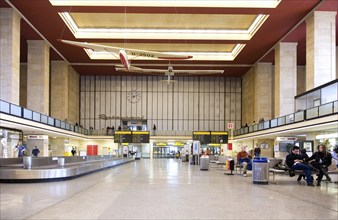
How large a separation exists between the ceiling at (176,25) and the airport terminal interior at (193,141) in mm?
98

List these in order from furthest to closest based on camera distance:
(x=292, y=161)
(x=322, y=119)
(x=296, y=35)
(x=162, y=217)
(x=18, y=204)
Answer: (x=296, y=35) → (x=322, y=119) → (x=292, y=161) → (x=18, y=204) → (x=162, y=217)

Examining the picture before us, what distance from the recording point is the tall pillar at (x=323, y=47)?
29.5 m

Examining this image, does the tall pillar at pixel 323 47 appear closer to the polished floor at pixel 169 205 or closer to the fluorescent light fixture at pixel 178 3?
the fluorescent light fixture at pixel 178 3

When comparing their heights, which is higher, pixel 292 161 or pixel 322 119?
pixel 322 119

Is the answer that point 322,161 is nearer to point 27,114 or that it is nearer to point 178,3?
point 178,3

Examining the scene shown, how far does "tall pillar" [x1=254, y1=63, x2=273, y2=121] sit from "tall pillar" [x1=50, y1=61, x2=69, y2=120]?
76.0ft

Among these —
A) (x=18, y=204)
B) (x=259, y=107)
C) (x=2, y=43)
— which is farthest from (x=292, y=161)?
(x=259, y=107)

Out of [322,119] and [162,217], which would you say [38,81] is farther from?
[162,217]

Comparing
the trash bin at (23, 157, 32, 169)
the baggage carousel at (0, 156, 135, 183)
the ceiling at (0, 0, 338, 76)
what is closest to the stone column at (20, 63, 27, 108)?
the ceiling at (0, 0, 338, 76)

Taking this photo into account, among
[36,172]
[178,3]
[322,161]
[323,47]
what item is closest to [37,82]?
[178,3]

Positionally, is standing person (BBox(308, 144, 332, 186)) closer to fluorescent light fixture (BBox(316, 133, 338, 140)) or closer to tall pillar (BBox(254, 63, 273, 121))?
fluorescent light fixture (BBox(316, 133, 338, 140))

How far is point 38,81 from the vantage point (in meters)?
37.8

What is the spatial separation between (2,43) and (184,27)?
640 inches

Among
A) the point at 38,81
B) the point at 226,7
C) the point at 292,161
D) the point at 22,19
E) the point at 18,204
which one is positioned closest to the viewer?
the point at 18,204
